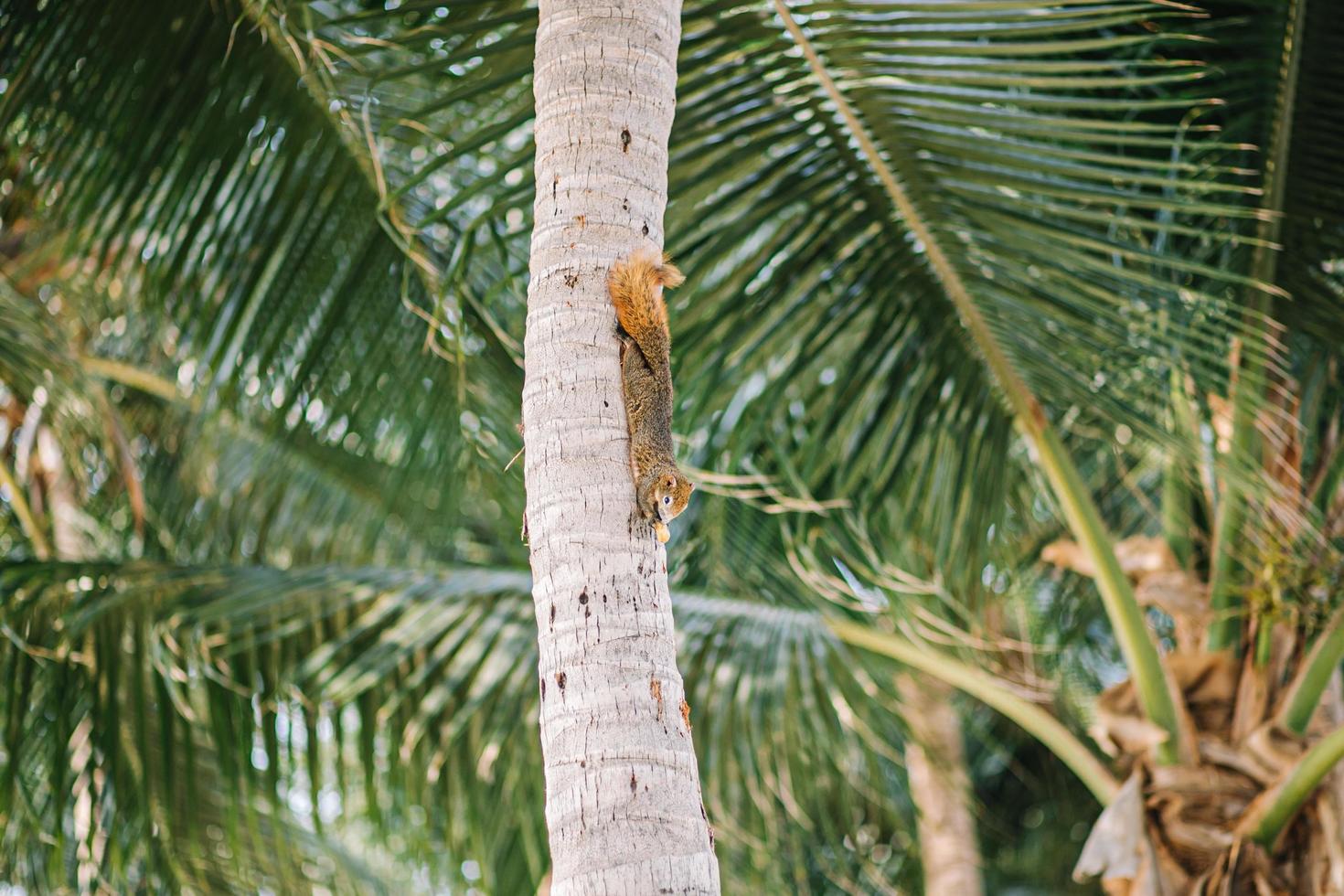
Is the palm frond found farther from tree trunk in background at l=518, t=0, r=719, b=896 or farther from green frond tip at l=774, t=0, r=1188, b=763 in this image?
tree trunk in background at l=518, t=0, r=719, b=896

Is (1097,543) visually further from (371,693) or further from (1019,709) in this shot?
(371,693)

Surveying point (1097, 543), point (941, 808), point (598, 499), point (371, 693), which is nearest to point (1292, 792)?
point (1097, 543)

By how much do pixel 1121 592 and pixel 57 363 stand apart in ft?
9.32

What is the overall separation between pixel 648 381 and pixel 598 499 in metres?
0.31

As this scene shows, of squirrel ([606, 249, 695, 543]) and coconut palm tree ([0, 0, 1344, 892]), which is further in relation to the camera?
coconut palm tree ([0, 0, 1344, 892])

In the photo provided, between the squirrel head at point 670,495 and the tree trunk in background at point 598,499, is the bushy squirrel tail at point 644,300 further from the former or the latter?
the squirrel head at point 670,495

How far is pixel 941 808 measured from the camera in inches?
250

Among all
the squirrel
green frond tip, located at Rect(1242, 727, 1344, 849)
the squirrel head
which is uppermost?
the squirrel

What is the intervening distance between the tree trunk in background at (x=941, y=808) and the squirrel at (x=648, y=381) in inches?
168

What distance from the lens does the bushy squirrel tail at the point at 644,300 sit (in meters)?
1.85

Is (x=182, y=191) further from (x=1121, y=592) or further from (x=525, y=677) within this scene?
(x=1121, y=592)

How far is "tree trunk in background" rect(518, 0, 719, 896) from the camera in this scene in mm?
1517

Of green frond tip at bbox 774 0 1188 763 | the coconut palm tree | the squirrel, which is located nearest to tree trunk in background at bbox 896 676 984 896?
the coconut palm tree

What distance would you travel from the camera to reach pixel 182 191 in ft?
11.2
